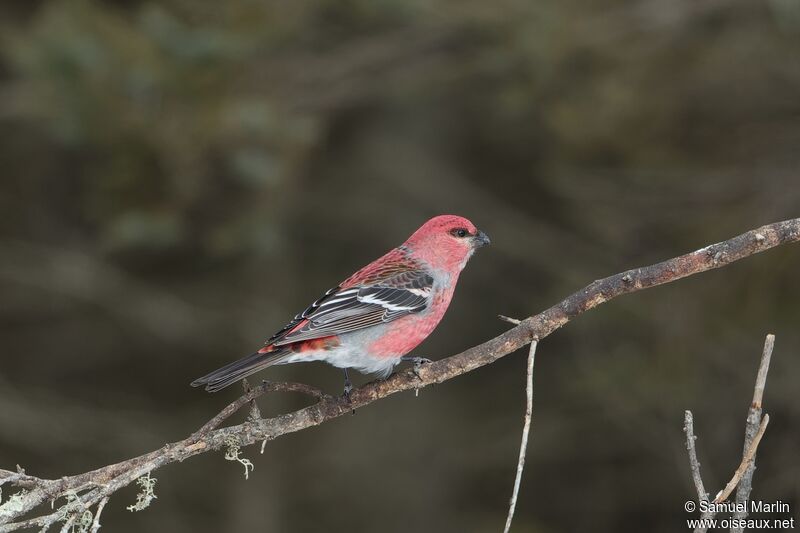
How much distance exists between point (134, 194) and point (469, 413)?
198 inches

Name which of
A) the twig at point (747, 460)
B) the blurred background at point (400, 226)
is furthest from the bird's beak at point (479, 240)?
the twig at point (747, 460)

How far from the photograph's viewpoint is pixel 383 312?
508 centimetres

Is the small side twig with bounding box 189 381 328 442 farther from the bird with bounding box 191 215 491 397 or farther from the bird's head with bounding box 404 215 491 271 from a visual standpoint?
Result: the bird's head with bounding box 404 215 491 271

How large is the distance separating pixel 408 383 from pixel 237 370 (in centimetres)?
80

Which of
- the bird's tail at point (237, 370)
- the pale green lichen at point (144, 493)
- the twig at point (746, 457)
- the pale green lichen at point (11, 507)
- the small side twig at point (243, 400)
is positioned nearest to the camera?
the twig at point (746, 457)

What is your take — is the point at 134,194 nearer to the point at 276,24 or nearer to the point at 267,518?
the point at 276,24

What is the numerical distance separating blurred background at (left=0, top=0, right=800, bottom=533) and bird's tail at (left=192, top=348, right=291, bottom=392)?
9.89 feet

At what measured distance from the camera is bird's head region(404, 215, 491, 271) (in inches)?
214

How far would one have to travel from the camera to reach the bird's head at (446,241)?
543 cm

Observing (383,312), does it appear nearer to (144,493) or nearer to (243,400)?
(243,400)

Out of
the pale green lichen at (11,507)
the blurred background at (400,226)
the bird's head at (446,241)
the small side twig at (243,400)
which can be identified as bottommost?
the pale green lichen at (11,507)

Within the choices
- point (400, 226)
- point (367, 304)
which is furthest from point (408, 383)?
point (400, 226)

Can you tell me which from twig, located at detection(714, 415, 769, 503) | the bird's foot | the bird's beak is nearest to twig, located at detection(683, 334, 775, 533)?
twig, located at detection(714, 415, 769, 503)

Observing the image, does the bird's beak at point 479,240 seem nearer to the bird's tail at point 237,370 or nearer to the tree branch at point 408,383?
the bird's tail at point 237,370
